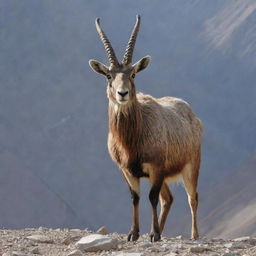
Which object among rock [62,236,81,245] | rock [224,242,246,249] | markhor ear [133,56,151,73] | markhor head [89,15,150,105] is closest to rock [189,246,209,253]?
rock [224,242,246,249]

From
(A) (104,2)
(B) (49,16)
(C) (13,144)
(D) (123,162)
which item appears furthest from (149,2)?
(D) (123,162)

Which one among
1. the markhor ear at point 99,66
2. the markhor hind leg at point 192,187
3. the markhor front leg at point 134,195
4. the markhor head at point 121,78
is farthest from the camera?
the markhor hind leg at point 192,187

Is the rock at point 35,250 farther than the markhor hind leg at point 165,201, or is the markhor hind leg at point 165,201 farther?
the markhor hind leg at point 165,201

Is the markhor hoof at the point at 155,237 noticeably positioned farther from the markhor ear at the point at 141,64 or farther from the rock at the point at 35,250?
the markhor ear at the point at 141,64

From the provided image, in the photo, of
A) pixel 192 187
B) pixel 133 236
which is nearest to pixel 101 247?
pixel 133 236

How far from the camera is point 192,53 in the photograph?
102m

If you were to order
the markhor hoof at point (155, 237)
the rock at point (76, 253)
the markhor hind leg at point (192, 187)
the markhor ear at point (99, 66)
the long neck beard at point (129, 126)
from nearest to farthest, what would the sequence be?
the rock at point (76, 253) < the markhor hoof at point (155, 237) < the long neck beard at point (129, 126) < the markhor ear at point (99, 66) < the markhor hind leg at point (192, 187)

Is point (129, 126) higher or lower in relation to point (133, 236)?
higher

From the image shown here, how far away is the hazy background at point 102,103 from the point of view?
82.2 meters

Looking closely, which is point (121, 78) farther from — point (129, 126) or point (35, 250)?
point (35, 250)

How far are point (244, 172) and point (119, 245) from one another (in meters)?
74.4

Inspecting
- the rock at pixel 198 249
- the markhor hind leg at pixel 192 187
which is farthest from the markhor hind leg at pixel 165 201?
the rock at pixel 198 249

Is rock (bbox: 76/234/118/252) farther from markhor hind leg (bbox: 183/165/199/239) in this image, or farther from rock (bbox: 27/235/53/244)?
markhor hind leg (bbox: 183/165/199/239)

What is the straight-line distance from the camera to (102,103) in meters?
94.2
